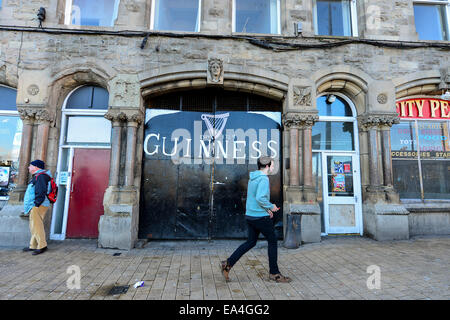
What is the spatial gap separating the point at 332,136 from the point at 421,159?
107 inches

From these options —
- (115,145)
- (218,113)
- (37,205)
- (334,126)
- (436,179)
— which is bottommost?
(37,205)

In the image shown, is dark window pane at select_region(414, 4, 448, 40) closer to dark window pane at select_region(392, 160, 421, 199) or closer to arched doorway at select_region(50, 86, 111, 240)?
dark window pane at select_region(392, 160, 421, 199)

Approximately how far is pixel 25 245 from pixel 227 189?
15.8 feet

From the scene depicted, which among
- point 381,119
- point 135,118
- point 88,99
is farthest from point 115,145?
point 381,119

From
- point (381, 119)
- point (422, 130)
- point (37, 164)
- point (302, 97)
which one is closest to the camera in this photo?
point (37, 164)

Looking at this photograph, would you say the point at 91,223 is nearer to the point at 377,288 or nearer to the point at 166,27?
the point at 166,27

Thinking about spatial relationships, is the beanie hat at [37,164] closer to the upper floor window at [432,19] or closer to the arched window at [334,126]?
the arched window at [334,126]

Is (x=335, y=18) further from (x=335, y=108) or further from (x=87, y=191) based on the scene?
(x=87, y=191)

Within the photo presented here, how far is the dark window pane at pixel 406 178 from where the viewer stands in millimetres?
6727

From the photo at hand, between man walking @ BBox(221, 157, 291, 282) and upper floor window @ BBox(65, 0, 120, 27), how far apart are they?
6208mm

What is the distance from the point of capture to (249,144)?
21.3 feet

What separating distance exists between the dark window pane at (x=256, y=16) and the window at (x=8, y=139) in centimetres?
650

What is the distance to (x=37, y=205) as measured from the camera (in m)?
4.87
